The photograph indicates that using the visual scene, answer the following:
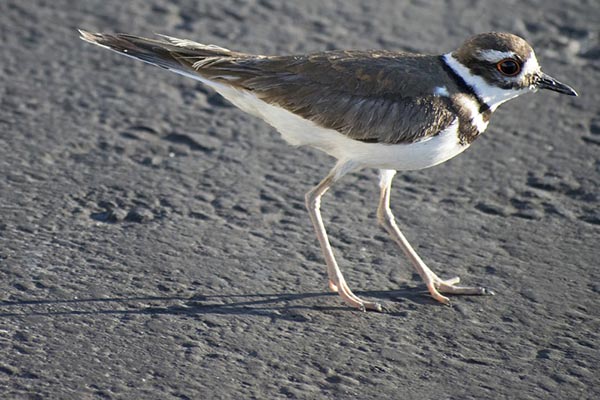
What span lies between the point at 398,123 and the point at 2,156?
2405 millimetres

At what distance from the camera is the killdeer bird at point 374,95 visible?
196 inches

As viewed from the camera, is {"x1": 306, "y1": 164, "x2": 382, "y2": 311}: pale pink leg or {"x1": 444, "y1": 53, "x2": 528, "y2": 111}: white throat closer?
{"x1": 306, "y1": 164, "x2": 382, "y2": 311}: pale pink leg

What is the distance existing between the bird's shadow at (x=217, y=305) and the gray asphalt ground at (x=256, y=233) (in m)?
0.01

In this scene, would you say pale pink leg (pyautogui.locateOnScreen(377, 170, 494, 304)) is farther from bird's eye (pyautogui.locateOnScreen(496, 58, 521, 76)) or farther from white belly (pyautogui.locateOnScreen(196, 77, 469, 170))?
bird's eye (pyautogui.locateOnScreen(496, 58, 521, 76))

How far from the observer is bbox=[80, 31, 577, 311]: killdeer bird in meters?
4.98

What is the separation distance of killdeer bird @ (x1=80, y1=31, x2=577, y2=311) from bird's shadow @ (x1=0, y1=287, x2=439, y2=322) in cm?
9

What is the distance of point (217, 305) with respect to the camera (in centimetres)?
477

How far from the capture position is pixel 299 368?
433cm

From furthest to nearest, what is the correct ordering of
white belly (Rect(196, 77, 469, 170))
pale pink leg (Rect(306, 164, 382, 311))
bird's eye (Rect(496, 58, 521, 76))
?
bird's eye (Rect(496, 58, 521, 76)) < white belly (Rect(196, 77, 469, 170)) < pale pink leg (Rect(306, 164, 382, 311))

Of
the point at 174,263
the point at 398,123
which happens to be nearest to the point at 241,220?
the point at 174,263

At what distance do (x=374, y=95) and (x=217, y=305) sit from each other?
1301 millimetres

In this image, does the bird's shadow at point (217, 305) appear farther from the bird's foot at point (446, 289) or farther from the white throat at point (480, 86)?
the white throat at point (480, 86)

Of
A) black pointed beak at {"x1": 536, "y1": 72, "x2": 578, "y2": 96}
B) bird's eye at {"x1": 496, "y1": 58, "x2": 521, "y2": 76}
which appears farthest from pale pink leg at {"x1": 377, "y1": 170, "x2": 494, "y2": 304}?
black pointed beak at {"x1": 536, "y1": 72, "x2": 578, "y2": 96}

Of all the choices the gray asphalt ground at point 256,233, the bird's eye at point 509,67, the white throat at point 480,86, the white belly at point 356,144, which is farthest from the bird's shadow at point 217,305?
the bird's eye at point 509,67
